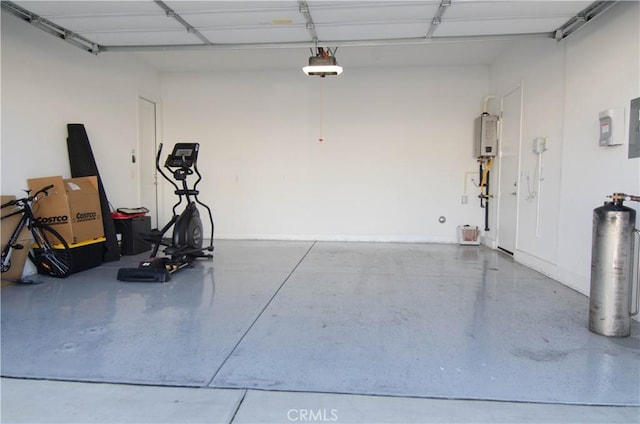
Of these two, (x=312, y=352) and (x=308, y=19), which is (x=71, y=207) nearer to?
(x=308, y=19)

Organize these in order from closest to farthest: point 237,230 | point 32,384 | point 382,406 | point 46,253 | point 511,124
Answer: point 382,406, point 32,384, point 46,253, point 511,124, point 237,230

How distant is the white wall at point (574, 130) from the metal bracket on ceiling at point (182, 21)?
412cm

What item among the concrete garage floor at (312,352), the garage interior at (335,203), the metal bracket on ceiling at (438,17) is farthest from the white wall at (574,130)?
the metal bracket on ceiling at (438,17)

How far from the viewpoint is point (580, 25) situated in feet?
12.8

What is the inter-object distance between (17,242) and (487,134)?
6.56 metres

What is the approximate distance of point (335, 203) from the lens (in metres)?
7.29

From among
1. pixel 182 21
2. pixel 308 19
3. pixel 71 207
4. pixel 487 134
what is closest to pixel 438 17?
pixel 308 19

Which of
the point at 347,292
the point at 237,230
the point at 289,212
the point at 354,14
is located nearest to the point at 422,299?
the point at 347,292

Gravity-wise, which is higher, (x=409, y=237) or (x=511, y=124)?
(x=511, y=124)

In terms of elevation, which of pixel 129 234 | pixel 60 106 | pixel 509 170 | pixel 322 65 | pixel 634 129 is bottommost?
pixel 129 234

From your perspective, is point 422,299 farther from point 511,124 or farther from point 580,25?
point 511,124

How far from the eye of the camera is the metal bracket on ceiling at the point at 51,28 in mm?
3938

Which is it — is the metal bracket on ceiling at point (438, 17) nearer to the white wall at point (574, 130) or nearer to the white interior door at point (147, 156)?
the white wall at point (574, 130)

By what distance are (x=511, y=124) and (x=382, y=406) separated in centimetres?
515
